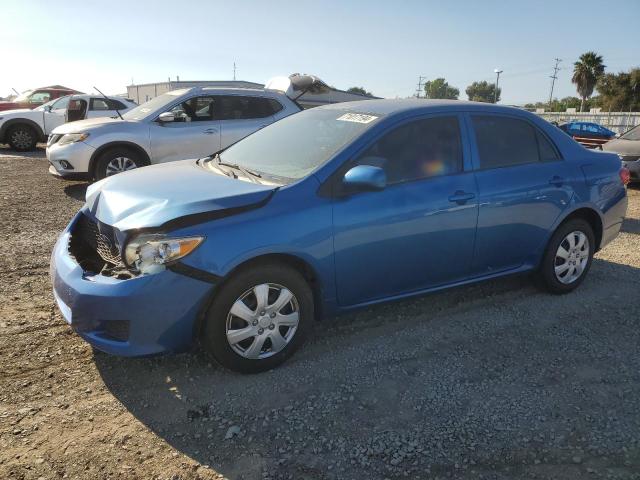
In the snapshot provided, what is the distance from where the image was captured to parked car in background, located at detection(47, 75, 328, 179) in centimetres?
803

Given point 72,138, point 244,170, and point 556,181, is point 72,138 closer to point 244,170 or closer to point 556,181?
point 244,170

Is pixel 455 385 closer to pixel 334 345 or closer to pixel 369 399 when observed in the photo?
pixel 369 399

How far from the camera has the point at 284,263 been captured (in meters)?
3.19

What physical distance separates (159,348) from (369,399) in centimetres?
124

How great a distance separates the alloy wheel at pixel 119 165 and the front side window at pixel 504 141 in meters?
5.94

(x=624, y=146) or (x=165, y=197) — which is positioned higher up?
(x=624, y=146)

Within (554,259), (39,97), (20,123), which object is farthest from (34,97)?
(554,259)

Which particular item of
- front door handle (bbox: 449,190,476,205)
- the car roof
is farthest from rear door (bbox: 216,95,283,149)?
front door handle (bbox: 449,190,476,205)

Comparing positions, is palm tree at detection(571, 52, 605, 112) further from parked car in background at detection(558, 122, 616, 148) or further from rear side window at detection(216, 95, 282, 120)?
rear side window at detection(216, 95, 282, 120)

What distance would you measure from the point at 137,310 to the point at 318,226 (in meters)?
1.16

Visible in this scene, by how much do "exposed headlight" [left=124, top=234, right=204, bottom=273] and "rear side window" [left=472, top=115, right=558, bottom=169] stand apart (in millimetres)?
2357

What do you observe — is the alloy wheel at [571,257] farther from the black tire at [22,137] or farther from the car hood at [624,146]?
the black tire at [22,137]

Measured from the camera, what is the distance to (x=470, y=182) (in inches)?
152

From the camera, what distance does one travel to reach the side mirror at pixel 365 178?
126 inches
